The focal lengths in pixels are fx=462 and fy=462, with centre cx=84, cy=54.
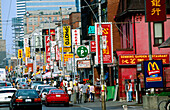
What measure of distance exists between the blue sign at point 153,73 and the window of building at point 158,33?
1276 cm

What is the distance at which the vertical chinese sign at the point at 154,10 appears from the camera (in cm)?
2984

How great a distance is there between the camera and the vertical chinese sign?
29844 millimetres

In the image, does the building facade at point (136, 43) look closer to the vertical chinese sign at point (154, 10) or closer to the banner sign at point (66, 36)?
the vertical chinese sign at point (154, 10)

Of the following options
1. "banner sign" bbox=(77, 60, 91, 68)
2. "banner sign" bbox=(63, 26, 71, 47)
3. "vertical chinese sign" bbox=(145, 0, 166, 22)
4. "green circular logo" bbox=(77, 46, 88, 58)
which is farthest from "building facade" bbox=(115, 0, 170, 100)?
"banner sign" bbox=(63, 26, 71, 47)

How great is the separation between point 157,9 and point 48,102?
38.7 ft

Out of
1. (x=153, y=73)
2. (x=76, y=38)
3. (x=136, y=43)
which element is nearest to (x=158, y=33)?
(x=136, y=43)

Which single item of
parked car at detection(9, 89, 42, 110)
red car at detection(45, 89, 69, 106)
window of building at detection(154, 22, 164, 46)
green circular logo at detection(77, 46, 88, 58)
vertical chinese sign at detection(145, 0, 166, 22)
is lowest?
red car at detection(45, 89, 69, 106)

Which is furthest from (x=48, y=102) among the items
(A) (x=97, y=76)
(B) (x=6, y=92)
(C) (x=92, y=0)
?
(C) (x=92, y=0)

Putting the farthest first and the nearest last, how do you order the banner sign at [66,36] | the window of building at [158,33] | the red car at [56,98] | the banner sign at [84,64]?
1. the banner sign at [66,36]
2. the banner sign at [84,64]
3. the window of building at [158,33]
4. the red car at [56,98]

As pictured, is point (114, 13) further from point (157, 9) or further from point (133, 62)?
point (157, 9)

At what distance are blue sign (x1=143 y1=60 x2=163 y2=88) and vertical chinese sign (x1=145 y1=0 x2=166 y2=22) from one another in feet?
9.39

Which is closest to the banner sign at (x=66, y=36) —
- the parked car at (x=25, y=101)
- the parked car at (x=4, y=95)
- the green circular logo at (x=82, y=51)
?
the green circular logo at (x=82, y=51)

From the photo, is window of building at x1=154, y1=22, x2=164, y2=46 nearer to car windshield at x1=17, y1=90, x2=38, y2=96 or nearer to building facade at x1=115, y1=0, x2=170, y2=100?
building facade at x1=115, y1=0, x2=170, y2=100

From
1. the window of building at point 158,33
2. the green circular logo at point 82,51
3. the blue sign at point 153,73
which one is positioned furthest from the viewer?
the green circular logo at point 82,51
